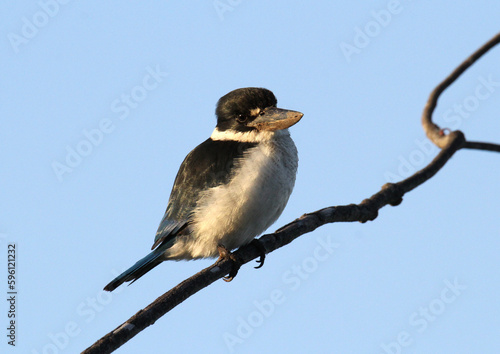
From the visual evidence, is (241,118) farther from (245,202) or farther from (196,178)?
(245,202)

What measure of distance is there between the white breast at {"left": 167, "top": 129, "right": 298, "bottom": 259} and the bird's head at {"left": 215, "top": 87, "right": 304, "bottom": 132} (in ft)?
0.49

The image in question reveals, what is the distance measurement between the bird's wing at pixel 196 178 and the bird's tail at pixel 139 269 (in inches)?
4.2

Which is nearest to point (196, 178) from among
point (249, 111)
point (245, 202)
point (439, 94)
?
point (245, 202)

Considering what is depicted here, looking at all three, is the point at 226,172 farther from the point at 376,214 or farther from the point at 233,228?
the point at 376,214

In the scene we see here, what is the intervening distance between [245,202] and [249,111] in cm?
84

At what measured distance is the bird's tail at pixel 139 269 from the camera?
182 inches

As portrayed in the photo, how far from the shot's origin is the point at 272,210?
4617 millimetres

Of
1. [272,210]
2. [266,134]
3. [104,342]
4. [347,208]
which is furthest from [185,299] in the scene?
[266,134]

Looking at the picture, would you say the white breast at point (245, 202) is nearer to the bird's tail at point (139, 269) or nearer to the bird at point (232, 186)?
the bird at point (232, 186)

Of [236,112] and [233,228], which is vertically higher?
Answer: [236,112]

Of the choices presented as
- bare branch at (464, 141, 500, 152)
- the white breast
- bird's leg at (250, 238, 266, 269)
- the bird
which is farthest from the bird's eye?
bare branch at (464, 141, 500, 152)

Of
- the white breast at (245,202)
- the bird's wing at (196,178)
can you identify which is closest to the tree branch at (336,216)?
the white breast at (245,202)

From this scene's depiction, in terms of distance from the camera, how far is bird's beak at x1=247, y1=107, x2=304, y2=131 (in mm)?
4617

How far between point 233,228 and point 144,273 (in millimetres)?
802
